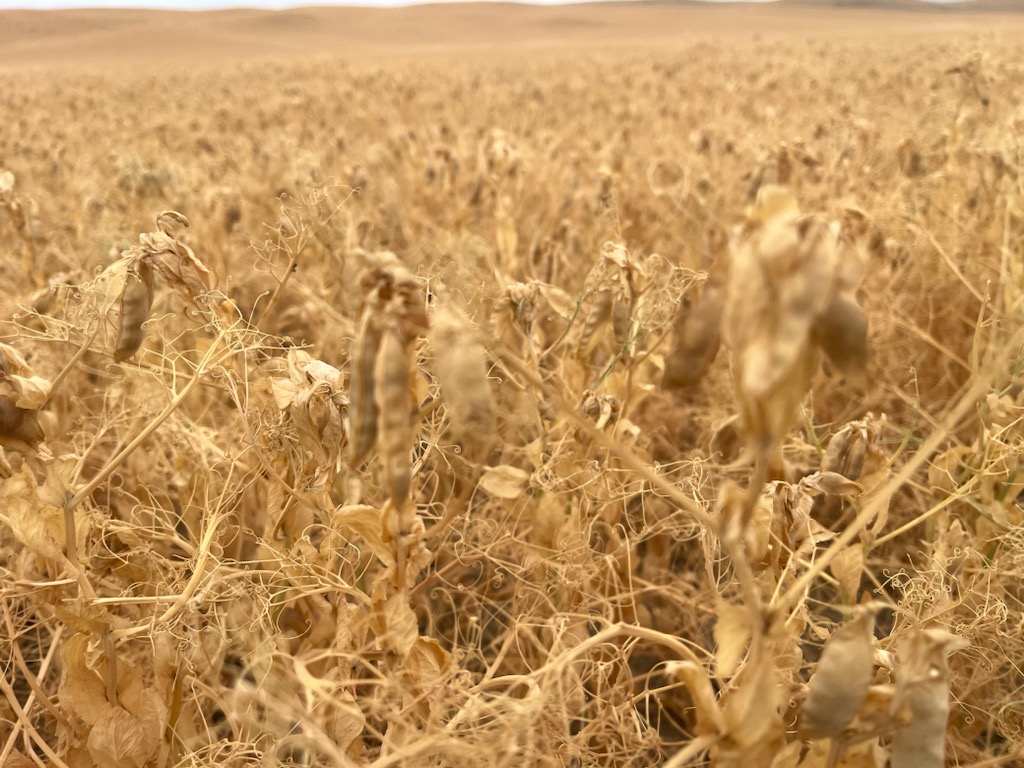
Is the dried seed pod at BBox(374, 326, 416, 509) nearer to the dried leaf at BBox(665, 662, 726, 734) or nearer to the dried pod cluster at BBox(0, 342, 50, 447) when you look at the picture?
the dried leaf at BBox(665, 662, 726, 734)

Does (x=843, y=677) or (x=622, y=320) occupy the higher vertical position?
(x=622, y=320)

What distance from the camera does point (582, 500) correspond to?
105 centimetres

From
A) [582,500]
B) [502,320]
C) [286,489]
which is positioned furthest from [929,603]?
[286,489]

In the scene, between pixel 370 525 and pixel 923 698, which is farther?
pixel 370 525

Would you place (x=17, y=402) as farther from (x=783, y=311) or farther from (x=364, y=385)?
(x=783, y=311)

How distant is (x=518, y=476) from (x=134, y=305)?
0.46 metres

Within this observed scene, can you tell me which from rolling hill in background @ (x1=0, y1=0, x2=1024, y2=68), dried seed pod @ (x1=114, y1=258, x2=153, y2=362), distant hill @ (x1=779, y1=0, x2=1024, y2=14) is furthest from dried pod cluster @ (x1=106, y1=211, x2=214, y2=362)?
distant hill @ (x1=779, y1=0, x2=1024, y2=14)

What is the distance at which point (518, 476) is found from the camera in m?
0.91

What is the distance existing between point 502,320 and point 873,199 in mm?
1490

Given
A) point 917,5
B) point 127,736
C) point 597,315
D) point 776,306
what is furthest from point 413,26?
point 776,306

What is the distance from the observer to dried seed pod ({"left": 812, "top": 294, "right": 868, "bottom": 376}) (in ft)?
1.28

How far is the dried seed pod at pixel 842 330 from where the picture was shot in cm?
39

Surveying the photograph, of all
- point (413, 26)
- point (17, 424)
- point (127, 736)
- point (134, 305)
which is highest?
point (413, 26)

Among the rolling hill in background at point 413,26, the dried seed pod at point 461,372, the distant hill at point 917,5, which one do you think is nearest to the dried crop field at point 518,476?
the dried seed pod at point 461,372
